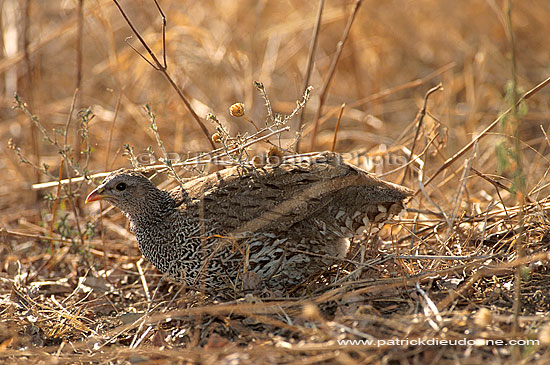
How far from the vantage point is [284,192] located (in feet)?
11.9

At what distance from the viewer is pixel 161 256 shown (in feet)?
12.2

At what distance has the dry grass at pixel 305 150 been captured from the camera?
3.02 metres

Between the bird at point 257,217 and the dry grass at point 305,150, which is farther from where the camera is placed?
the bird at point 257,217

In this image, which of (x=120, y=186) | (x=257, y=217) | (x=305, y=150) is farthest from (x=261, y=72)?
(x=257, y=217)

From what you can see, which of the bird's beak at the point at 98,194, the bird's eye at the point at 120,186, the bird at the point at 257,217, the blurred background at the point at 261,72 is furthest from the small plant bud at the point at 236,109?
the blurred background at the point at 261,72

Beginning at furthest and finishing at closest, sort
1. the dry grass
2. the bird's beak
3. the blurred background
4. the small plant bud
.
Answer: the blurred background, the bird's beak, the small plant bud, the dry grass

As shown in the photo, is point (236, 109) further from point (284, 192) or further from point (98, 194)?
→ point (98, 194)

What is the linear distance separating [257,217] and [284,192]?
0.79 feet

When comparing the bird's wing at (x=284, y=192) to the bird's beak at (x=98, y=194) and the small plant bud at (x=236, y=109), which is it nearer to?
A: the small plant bud at (x=236, y=109)

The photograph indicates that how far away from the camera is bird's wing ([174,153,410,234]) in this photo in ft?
11.7

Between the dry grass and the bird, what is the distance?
21 cm

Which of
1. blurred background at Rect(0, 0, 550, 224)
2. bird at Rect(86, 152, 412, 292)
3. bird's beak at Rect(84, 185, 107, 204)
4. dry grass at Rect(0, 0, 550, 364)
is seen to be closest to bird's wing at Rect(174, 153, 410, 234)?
bird at Rect(86, 152, 412, 292)

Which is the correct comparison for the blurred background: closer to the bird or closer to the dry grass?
the dry grass

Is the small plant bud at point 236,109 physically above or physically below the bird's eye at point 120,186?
above
